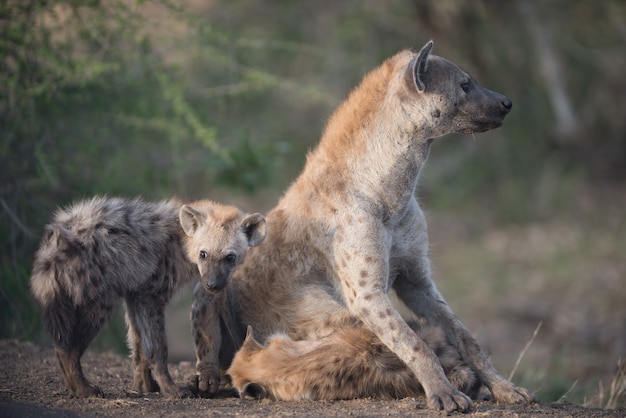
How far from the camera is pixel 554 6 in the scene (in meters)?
12.4

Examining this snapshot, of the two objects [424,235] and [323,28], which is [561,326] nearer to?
[424,235]

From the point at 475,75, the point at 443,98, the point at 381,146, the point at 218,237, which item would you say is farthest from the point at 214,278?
the point at 475,75

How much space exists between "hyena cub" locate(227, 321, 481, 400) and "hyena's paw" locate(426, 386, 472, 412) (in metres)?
0.27

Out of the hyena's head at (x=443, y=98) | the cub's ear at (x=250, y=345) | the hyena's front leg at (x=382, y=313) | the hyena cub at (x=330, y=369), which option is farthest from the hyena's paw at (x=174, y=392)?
the hyena's head at (x=443, y=98)

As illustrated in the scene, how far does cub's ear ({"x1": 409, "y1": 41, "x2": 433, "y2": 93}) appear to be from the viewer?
457 cm

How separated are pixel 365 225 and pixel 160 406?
145 cm

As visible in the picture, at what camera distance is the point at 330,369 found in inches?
167

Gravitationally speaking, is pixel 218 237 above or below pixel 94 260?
above

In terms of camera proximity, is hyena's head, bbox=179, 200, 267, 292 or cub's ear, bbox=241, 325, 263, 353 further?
hyena's head, bbox=179, 200, 267, 292

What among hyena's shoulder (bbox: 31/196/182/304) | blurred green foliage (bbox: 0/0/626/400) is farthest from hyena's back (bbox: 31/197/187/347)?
blurred green foliage (bbox: 0/0/626/400)

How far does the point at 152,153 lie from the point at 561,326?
5.10m

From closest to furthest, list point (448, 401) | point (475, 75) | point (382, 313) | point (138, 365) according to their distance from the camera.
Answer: point (448, 401), point (382, 313), point (138, 365), point (475, 75)

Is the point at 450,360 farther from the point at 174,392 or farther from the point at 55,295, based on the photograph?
the point at 55,295

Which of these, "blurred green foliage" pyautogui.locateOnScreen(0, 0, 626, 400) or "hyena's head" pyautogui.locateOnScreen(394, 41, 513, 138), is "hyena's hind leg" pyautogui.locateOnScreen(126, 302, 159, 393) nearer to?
"hyena's head" pyautogui.locateOnScreen(394, 41, 513, 138)
